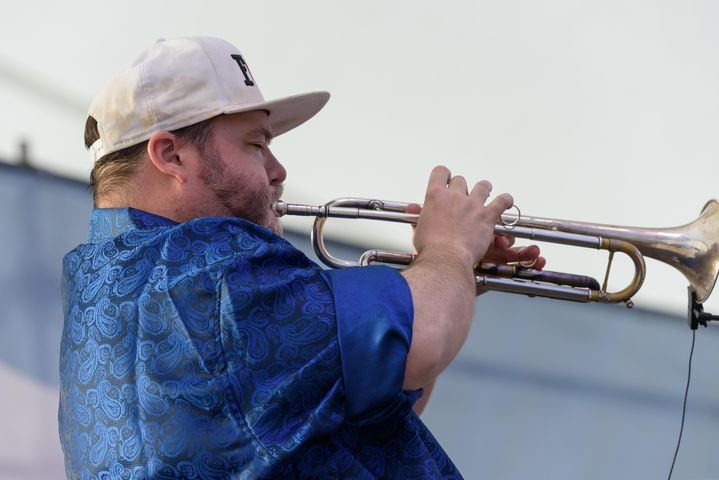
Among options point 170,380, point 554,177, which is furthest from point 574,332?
point 170,380

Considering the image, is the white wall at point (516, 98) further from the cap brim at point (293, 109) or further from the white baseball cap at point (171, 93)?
the white baseball cap at point (171, 93)

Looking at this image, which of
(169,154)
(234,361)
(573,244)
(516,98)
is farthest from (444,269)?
(516,98)

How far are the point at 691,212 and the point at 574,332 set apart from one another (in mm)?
438

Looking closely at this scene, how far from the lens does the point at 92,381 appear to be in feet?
4.34

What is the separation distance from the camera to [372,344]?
48.2 inches

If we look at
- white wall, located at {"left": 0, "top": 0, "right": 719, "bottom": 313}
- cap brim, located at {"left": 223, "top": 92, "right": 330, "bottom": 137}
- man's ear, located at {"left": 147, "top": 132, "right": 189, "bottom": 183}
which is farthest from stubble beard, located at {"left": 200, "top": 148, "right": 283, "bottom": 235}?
white wall, located at {"left": 0, "top": 0, "right": 719, "bottom": 313}

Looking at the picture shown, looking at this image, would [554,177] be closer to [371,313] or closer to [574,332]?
[574,332]

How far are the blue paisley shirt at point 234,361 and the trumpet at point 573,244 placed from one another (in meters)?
0.51

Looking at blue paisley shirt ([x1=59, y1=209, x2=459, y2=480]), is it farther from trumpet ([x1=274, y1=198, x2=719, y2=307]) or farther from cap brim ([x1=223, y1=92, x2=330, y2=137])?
trumpet ([x1=274, y1=198, x2=719, y2=307])

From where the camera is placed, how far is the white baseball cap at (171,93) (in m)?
1.50

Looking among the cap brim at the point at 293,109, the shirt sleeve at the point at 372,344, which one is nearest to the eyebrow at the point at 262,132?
the cap brim at the point at 293,109

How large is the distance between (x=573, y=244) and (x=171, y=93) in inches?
34.9

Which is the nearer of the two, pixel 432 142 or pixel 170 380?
pixel 170 380

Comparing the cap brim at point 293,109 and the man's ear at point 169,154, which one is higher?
the cap brim at point 293,109
